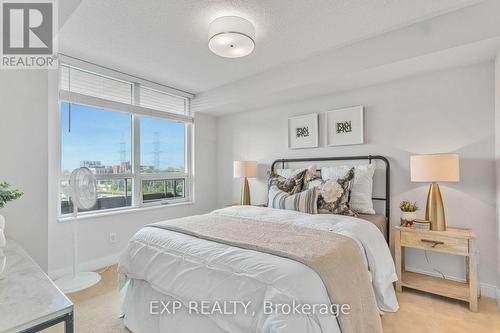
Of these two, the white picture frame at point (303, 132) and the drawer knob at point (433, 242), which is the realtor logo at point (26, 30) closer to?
the white picture frame at point (303, 132)

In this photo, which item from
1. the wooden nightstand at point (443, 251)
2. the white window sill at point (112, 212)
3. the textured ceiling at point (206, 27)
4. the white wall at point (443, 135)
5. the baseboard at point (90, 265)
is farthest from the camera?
the white window sill at point (112, 212)

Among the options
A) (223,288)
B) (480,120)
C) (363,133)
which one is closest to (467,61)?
(480,120)

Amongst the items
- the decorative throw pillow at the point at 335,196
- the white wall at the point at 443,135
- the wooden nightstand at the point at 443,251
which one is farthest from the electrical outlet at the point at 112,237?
the wooden nightstand at the point at 443,251

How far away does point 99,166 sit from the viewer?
127 inches

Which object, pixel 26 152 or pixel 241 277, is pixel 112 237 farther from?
pixel 241 277

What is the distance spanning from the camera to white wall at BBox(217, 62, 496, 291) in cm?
236

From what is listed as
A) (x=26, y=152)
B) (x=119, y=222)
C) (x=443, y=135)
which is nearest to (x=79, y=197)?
(x=119, y=222)

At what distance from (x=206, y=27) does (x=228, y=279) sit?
2.10 m

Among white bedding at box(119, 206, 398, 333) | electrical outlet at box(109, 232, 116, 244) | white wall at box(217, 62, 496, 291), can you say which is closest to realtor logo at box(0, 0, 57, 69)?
white bedding at box(119, 206, 398, 333)

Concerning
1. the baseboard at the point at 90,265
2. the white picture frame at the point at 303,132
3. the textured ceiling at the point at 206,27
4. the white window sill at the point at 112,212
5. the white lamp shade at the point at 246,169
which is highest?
the textured ceiling at the point at 206,27

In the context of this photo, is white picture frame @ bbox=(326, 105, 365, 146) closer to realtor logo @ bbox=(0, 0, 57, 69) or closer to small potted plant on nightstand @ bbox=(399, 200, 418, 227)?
small potted plant on nightstand @ bbox=(399, 200, 418, 227)

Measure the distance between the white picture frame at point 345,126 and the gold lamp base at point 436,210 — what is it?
941mm

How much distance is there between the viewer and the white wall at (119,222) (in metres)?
2.76

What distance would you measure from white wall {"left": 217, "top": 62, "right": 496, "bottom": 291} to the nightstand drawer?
1.43 ft
